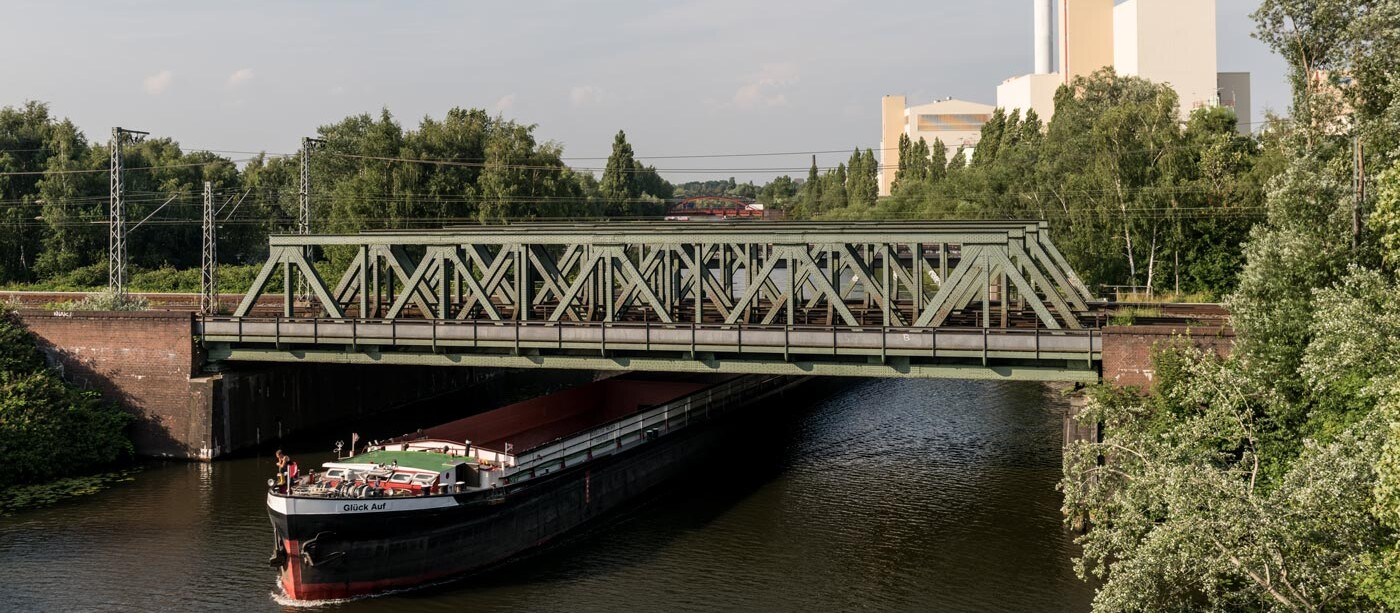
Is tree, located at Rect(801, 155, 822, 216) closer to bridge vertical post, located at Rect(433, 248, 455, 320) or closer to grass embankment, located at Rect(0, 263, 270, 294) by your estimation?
grass embankment, located at Rect(0, 263, 270, 294)

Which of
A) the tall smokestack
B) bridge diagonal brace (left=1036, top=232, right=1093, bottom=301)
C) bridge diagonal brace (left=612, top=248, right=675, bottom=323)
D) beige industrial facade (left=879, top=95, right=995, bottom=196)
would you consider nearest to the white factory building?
the tall smokestack

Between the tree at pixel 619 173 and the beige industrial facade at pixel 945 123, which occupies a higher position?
the beige industrial facade at pixel 945 123

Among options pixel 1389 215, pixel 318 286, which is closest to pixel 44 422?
pixel 318 286

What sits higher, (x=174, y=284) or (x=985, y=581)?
(x=174, y=284)

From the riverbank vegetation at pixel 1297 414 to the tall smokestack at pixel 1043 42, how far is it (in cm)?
9455

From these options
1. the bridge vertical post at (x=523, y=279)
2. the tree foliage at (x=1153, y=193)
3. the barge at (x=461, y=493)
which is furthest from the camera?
the tree foliage at (x=1153, y=193)

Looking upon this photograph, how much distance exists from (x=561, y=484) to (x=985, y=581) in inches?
460

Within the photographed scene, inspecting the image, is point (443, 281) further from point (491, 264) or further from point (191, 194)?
point (191, 194)

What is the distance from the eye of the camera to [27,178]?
87.4 metres

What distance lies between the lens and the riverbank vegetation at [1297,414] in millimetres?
19156

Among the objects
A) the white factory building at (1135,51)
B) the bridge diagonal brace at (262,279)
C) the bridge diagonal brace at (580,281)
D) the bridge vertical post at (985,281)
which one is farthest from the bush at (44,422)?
the white factory building at (1135,51)

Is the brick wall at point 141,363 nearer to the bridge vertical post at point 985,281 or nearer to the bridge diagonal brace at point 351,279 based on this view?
the bridge diagonal brace at point 351,279

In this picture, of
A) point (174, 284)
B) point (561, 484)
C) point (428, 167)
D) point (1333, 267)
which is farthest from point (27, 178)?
point (1333, 267)

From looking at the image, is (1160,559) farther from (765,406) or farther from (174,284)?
(174,284)
